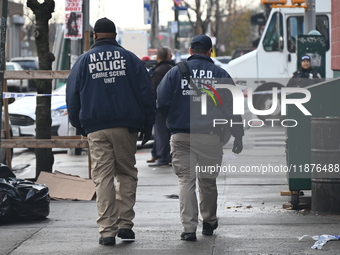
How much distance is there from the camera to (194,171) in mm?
7879

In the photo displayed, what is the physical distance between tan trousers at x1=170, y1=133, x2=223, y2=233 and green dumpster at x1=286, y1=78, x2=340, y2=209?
1.68 meters

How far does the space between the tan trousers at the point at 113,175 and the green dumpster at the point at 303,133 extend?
2.33 m

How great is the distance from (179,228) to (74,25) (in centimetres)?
795

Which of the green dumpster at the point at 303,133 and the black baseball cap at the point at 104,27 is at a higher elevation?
the black baseball cap at the point at 104,27

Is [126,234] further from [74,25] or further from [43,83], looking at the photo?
[74,25]

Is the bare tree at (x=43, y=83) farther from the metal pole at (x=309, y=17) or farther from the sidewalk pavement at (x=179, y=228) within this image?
the metal pole at (x=309, y=17)

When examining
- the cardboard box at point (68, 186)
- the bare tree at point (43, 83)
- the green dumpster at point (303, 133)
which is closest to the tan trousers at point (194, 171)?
the green dumpster at point (303, 133)

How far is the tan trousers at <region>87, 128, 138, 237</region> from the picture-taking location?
24.8ft

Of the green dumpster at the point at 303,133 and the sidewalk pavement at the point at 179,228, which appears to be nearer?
the sidewalk pavement at the point at 179,228

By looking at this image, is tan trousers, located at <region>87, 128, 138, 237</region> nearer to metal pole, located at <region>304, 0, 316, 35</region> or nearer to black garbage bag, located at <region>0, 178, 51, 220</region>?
black garbage bag, located at <region>0, 178, 51, 220</region>

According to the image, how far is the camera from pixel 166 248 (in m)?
7.38

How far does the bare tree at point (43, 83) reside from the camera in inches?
458

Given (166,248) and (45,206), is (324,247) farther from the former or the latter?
(45,206)

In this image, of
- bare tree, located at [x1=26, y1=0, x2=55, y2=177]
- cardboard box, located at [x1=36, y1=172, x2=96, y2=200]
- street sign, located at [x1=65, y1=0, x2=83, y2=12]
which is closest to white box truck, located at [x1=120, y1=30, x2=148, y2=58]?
street sign, located at [x1=65, y1=0, x2=83, y2=12]
